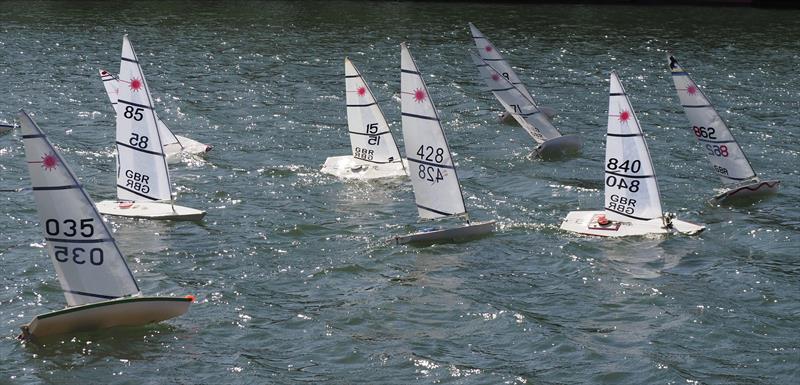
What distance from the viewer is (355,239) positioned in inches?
1533

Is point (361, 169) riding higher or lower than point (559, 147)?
lower

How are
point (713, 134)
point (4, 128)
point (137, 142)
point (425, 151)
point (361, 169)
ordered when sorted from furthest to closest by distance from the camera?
point (4, 128) < point (361, 169) < point (713, 134) < point (137, 142) < point (425, 151)

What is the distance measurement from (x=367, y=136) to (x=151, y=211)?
10534 mm

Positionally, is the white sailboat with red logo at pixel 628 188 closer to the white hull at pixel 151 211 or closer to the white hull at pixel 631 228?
the white hull at pixel 631 228

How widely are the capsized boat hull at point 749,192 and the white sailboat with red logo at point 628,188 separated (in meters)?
4.24

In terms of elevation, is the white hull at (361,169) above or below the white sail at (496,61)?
below

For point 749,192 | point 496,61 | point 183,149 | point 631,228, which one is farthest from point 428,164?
point 496,61

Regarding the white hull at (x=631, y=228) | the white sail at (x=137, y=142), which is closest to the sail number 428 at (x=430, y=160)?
the white hull at (x=631, y=228)

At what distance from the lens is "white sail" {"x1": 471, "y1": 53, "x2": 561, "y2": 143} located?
174 ft

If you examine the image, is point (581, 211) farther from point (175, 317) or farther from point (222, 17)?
point (222, 17)

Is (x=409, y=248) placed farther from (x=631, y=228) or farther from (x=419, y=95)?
(x=631, y=228)

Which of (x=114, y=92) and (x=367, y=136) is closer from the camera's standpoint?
(x=367, y=136)

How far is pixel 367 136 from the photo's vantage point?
47.2m

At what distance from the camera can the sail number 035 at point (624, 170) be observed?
38656mm
